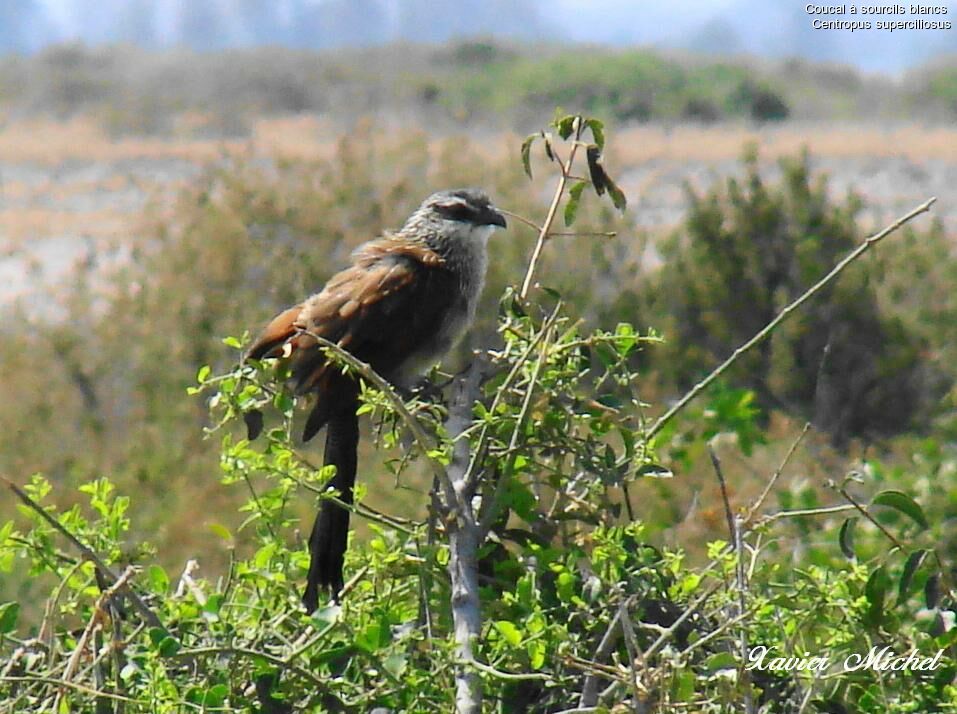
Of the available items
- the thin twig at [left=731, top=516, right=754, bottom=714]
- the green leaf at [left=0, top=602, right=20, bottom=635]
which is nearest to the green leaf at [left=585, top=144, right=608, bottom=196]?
the thin twig at [left=731, top=516, right=754, bottom=714]

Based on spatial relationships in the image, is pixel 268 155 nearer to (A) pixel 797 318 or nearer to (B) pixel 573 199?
(A) pixel 797 318

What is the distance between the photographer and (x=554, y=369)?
2266 millimetres

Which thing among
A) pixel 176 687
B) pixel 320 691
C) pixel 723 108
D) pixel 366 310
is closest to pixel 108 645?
pixel 176 687

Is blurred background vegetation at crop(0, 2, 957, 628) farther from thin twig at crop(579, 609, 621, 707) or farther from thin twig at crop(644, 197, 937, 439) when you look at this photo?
thin twig at crop(579, 609, 621, 707)

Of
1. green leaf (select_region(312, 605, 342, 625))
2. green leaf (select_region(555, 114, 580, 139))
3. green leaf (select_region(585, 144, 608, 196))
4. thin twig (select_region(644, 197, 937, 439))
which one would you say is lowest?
green leaf (select_region(312, 605, 342, 625))

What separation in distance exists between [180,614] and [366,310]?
72.9 inches

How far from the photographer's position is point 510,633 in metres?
2.05

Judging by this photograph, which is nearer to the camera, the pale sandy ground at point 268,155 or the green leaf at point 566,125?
the green leaf at point 566,125

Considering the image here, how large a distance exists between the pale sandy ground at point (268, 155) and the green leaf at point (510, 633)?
2159 centimetres

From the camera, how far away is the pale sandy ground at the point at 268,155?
2798 cm

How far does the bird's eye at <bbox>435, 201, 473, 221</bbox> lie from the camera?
15.5 ft

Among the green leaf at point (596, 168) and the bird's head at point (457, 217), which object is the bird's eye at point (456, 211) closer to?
the bird's head at point (457, 217)

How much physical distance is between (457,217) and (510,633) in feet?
9.23

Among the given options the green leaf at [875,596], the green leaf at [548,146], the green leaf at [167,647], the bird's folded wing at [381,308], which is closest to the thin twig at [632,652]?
the green leaf at [875,596]
